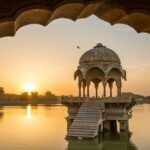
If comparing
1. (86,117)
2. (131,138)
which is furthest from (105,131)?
(86,117)

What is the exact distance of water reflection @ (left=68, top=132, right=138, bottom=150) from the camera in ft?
71.0

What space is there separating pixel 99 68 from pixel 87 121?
6547 millimetres


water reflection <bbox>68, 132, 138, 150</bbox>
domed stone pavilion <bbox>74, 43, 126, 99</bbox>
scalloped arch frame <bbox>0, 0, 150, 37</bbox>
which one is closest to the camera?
scalloped arch frame <bbox>0, 0, 150, 37</bbox>

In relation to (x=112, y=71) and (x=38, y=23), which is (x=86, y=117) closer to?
(x=112, y=71)

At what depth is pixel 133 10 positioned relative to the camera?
3.27 metres

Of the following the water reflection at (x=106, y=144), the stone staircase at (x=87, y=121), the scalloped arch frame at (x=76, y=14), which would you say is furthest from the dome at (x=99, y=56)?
the scalloped arch frame at (x=76, y=14)

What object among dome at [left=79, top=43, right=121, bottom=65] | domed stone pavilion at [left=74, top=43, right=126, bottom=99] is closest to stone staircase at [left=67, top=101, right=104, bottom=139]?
domed stone pavilion at [left=74, top=43, right=126, bottom=99]

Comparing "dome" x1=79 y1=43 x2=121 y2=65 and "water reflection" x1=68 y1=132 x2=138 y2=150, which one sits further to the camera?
"dome" x1=79 y1=43 x2=121 y2=65

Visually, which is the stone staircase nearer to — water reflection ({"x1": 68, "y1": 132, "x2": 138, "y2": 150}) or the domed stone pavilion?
water reflection ({"x1": 68, "y1": 132, "x2": 138, "y2": 150})

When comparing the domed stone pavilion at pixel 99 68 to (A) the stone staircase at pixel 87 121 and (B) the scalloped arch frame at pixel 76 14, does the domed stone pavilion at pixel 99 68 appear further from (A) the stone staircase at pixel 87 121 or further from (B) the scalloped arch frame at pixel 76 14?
(B) the scalloped arch frame at pixel 76 14

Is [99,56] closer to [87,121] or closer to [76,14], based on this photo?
[87,121]

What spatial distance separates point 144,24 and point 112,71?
26.4m

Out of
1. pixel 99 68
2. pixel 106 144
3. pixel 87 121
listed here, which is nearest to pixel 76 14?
pixel 87 121

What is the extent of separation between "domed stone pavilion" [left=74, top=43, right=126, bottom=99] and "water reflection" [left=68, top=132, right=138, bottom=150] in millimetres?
4026
